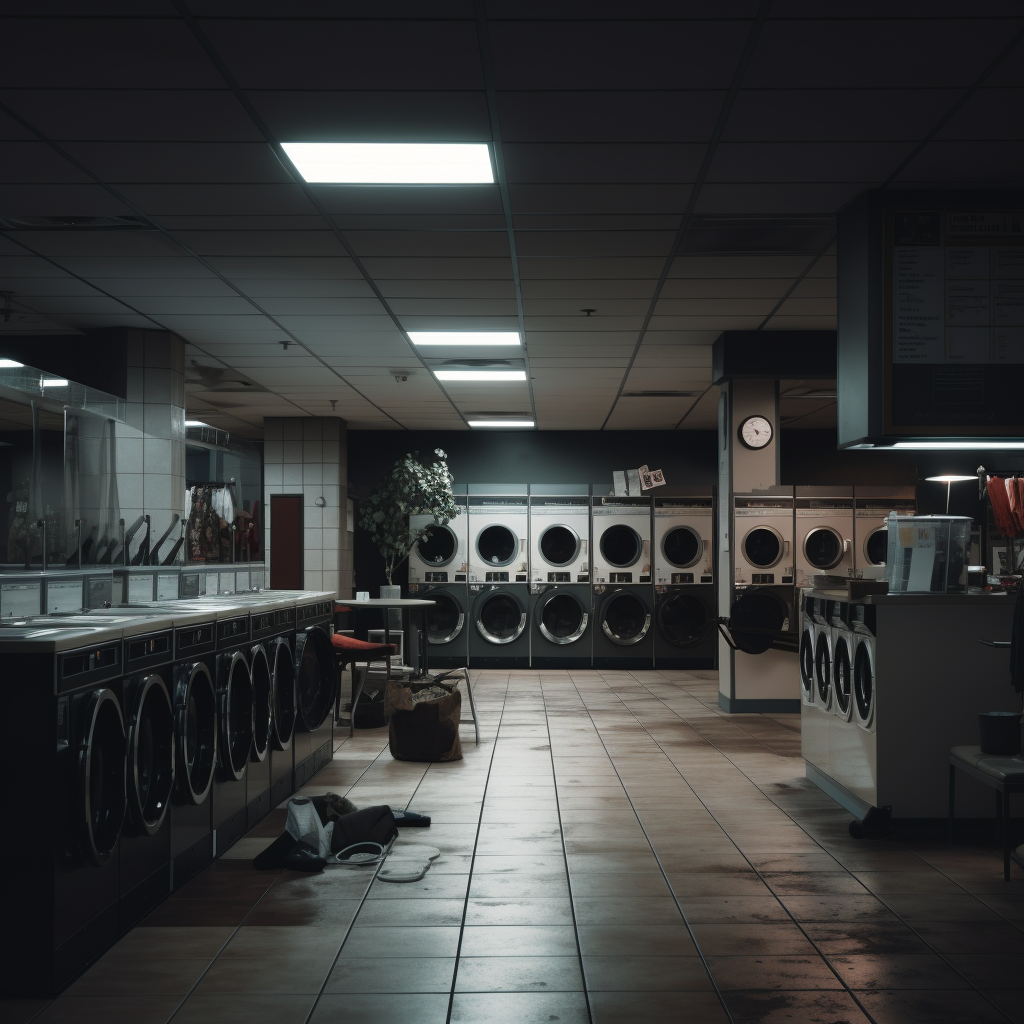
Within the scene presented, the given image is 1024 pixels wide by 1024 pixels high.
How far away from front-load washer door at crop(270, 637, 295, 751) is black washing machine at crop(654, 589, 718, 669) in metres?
6.99

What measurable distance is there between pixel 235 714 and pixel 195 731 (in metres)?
0.50

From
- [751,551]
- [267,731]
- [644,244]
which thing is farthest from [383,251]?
[751,551]

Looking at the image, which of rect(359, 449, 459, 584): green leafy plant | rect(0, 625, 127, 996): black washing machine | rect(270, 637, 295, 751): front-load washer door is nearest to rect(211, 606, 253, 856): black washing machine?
rect(270, 637, 295, 751): front-load washer door

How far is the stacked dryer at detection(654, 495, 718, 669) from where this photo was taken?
1154 centimetres

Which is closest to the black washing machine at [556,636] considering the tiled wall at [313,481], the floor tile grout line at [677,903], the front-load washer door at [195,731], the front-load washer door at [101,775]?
the tiled wall at [313,481]

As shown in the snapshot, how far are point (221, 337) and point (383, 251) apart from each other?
2528 mm

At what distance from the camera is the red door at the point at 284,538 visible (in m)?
11.7

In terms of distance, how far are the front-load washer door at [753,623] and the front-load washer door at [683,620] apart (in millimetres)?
4006

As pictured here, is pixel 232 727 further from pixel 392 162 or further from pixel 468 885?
pixel 392 162

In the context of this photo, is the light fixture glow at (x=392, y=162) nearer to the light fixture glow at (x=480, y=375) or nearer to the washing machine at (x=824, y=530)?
the light fixture glow at (x=480, y=375)

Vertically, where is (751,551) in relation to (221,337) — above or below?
below

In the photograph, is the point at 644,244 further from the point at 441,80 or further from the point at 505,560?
the point at 505,560

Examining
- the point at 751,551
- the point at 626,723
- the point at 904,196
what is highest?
the point at 904,196

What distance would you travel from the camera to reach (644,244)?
519cm
